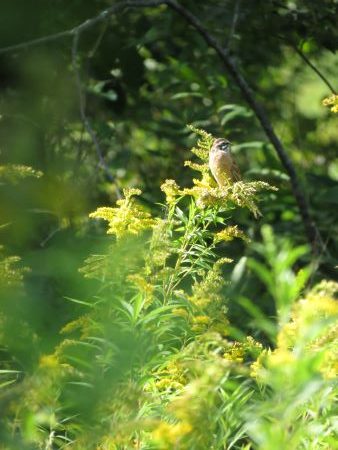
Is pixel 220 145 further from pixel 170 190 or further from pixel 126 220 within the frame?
pixel 126 220

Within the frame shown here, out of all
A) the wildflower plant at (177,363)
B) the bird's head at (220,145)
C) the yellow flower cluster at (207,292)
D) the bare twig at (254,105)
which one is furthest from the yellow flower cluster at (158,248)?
the bare twig at (254,105)

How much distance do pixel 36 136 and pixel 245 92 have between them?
1.33m

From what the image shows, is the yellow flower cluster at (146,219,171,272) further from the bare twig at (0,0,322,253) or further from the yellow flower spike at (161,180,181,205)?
the bare twig at (0,0,322,253)

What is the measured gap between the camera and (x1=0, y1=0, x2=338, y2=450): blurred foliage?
2.17m

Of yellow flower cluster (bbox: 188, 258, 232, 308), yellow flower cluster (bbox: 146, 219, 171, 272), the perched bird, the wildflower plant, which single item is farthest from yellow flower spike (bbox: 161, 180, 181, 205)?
the perched bird

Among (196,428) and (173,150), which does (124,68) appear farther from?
(196,428)

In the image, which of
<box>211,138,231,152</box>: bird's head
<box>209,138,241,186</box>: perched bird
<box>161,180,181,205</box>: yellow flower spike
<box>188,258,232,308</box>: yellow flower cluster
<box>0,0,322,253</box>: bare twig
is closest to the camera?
<box>188,258,232,308</box>: yellow flower cluster

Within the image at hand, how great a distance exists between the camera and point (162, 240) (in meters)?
2.80

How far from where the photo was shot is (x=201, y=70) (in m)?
6.58

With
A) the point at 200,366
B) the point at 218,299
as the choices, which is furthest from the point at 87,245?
the point at 200,366

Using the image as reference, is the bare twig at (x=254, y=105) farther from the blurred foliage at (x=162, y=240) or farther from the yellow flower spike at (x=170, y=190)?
the yellow flower spike at (x=170, y=190)

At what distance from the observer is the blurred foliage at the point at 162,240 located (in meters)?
2.17

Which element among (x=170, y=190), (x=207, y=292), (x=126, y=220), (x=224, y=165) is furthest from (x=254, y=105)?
(x=207, y=292)

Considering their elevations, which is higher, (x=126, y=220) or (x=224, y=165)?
(x=126, y=220)
